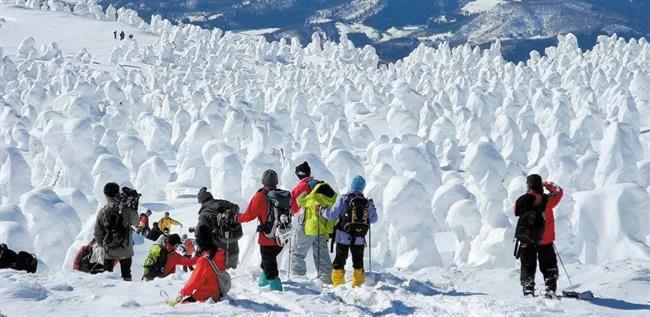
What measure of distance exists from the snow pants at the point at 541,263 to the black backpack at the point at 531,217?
0.17 m

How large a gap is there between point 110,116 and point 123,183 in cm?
1934

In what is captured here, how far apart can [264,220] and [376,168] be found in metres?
12.1

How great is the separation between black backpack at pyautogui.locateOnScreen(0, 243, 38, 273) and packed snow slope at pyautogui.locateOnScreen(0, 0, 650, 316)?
0.76m

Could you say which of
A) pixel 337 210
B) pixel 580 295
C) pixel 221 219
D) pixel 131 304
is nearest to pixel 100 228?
pixel 221 219

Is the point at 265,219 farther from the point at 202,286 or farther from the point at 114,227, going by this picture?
the point at 114,227

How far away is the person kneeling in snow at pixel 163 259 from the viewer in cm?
948

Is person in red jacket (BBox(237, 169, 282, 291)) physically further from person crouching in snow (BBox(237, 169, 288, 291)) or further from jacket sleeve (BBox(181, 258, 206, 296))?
jacket sleeve (BBox(181, 258, 206, 296))

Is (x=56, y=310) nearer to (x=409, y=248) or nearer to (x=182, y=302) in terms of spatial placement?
(x=182, y=302)

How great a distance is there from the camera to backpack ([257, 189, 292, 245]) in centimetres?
835

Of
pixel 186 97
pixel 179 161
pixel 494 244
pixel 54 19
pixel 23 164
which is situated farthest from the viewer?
pixel 54 19

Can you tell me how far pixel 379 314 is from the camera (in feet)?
25.2

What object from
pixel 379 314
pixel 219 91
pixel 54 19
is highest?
pixel 54 19

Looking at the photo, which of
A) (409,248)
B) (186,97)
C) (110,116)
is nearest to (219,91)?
(186,97)

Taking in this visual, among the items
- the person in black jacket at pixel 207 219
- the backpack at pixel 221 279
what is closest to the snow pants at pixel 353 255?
the person in black jacket at pixel 207 219
